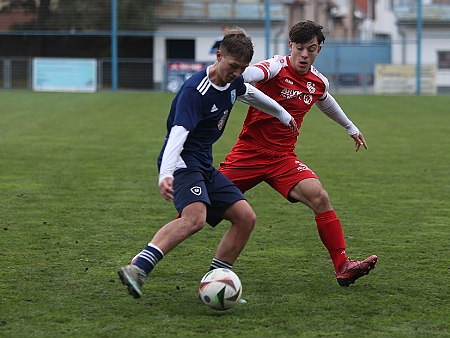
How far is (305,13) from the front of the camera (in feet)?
170

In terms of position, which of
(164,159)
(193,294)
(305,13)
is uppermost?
(305,13)

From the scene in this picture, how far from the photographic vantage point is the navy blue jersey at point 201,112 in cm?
428

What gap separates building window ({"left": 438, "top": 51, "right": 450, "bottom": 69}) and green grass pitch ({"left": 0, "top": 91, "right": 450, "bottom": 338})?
2629cm

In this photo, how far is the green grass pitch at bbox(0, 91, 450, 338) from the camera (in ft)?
13.4

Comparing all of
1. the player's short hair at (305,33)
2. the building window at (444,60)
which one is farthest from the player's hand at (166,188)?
the building window at (444,60)

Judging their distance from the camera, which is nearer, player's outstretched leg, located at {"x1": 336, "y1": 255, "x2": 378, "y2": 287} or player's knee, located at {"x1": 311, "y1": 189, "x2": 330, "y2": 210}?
player's outstretched leg, located at {"x1": 336, "y1": 255, "x2": 378, "y2": 287}

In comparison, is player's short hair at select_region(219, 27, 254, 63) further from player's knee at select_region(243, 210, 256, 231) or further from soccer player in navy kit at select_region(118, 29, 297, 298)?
player's knee at select_region(243, 210, 256, 231)

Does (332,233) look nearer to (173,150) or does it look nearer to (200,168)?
(200,168)

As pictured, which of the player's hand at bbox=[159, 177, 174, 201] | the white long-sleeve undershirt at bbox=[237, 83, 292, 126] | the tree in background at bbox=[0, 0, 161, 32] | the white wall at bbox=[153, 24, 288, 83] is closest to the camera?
the player's hand at bbox=[159, 177, 174, 201]

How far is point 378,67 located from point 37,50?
1628 centimetres

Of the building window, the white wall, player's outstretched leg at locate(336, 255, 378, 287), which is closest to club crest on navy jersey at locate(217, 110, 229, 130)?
player's outstretched leg at locate(336, 255, 378, 287)

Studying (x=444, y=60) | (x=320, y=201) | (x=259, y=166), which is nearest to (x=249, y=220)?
(x=320, y=201)

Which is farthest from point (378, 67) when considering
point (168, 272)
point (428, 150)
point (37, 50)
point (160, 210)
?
point (168, 272)

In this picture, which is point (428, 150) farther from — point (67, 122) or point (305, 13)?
point (305, 13)
